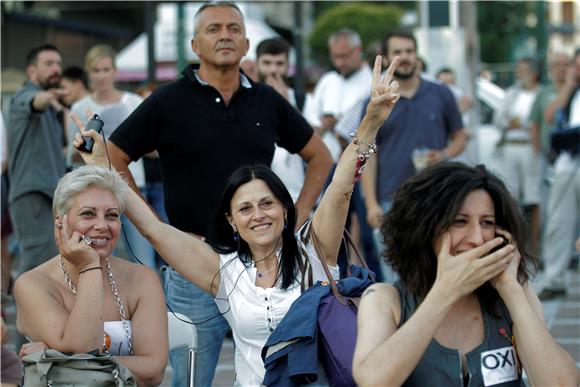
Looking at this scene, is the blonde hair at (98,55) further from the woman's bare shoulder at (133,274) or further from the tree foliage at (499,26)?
the tree foliage at (499,26)

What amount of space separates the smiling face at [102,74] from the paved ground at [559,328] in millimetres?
1843

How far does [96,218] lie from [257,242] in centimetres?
65

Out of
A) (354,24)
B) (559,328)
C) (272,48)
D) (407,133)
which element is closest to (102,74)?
(272,48)

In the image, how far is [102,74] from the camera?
9188 millimetres

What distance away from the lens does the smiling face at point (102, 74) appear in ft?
30.0

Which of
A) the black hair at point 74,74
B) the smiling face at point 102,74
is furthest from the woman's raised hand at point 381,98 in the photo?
the black hair at point 74,74

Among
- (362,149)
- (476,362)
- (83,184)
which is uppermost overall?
(362,149)

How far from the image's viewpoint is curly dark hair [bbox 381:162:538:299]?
3.62m

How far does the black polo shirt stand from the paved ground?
1.67 metres

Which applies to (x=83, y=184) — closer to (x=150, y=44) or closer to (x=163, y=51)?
(x=150, y=44)

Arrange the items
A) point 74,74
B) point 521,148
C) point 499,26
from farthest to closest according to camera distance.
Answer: point 499,26 → point 521,148 → point 74,74

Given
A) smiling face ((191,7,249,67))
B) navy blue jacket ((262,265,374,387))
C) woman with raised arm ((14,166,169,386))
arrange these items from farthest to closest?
smiling face ((191,7,249,67)) → woman with raised arm ((14,166,169,386)) → navy blue jacket ((262,265,374,387))

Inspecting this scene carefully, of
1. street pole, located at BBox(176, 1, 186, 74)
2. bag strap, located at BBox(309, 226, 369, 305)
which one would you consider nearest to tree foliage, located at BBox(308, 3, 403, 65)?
street pole, located at BBox(176, 1, 186, 74)

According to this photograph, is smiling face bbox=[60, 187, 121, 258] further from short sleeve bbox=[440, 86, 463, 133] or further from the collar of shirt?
short sleeve bbox=[440, 86, 463, 133]
